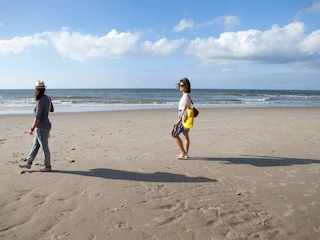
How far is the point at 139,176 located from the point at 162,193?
884 millimetres

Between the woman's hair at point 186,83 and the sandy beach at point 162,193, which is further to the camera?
the woman's hair at point 186,83

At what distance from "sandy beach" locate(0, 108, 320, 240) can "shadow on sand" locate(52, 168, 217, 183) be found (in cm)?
2

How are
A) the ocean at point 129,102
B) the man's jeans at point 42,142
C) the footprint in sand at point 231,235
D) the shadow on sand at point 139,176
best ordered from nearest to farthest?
the footprint in sand at point 231,235 < the shadow on sand at point 139,176 < the man's jeans at point 42,142 < the ocean at point 129,102

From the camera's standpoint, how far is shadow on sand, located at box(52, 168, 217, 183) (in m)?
4.84

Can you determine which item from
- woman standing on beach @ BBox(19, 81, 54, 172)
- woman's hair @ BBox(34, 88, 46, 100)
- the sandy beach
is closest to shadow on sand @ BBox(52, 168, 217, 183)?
the sandy beach

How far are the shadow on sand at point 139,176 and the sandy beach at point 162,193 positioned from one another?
18 mm

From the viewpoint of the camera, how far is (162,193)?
4.22 m

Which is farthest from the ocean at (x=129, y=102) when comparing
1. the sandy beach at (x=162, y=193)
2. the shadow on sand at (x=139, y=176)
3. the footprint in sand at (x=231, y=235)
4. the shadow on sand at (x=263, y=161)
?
the footprint in sand at (x=231, y=235)

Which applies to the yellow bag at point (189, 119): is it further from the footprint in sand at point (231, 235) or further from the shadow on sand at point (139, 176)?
the footprint in sand at point (231, 235)

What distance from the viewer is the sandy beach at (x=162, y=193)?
321 centimetres

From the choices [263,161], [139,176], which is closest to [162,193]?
[139,176]

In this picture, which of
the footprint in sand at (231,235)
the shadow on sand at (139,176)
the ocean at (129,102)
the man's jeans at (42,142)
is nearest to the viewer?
the footprint in sand at (231,235)

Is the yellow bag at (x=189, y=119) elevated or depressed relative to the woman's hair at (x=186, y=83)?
depressed

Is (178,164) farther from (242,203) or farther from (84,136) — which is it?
(84,136)
